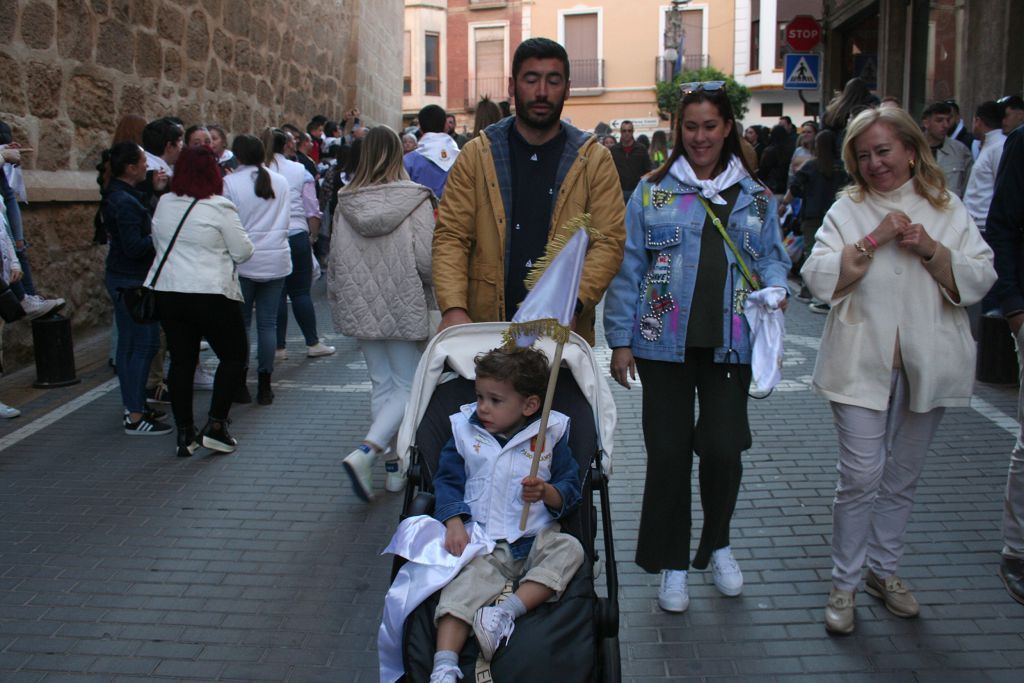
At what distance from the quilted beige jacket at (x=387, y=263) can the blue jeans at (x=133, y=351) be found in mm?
1713

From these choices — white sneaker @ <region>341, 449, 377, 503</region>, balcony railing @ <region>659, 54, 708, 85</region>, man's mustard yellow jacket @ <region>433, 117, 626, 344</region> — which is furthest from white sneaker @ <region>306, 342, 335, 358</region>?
balcony railing @ <region>659, 54, 708, 85</region>

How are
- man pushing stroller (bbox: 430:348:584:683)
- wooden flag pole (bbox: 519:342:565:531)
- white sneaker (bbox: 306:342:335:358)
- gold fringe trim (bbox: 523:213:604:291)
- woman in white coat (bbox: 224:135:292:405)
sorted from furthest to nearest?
white sneaker (bbox: 306:342:335:358)
woman in white coat (bbox: 224:135:292:405)
gold fringe trim (bbox: 523:213:604:291)
wooden flag pole (bbox: 519:342:565:531)
man pushing stroller (bbox: 430:348:584:683)

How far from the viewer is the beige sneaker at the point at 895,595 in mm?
3994

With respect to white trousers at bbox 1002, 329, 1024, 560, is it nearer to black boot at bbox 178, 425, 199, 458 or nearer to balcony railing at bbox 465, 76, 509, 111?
black boot at bbox 178, 425, 199, 458

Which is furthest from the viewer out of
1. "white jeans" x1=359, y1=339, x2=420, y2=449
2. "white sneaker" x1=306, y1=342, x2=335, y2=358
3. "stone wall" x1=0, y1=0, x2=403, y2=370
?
"white sneaker" x1=306, y1=342, x2=335, y2=358

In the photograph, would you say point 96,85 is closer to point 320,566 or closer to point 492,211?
point 320,566

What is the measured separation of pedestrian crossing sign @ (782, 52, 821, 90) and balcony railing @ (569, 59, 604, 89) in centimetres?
2688

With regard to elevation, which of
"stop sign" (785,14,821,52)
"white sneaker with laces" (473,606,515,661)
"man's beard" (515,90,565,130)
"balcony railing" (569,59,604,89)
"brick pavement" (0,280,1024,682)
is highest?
"balcony railing" (569,59,604,89)

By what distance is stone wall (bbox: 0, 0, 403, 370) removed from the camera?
331 inches

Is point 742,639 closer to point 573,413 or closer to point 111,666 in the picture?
point 573,413

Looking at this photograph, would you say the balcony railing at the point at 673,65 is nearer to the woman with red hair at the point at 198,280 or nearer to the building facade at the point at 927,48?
the building facade at the point at 927,48

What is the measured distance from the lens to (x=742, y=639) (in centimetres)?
388

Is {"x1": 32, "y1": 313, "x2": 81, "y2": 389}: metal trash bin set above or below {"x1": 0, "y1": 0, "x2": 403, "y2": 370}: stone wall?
below

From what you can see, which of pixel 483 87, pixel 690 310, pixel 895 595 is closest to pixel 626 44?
pixel 483 87
